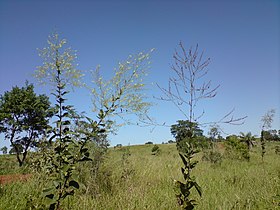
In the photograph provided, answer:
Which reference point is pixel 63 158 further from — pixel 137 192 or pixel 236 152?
pixel 236 152

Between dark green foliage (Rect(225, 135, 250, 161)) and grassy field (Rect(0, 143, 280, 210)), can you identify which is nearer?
grassy field (Rect(0, 143, 280, 210))

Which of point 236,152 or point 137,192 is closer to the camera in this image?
point 137,192

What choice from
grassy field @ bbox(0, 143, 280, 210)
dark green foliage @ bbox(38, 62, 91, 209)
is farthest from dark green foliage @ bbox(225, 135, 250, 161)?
dark green foliage @ bbox(38, 62, 91, 209)

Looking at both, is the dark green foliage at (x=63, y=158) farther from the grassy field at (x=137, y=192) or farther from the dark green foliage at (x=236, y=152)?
the dark green foliage at (x=236, y=152)

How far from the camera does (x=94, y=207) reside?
12.9 feet

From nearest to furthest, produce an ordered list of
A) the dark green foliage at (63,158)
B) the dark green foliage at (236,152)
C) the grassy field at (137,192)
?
the dark green foliage at (63,158) → the grassy field at (137,192) → the dark green foliage at (236,152)

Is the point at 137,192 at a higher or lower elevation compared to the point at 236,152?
lower

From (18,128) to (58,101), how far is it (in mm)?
23564

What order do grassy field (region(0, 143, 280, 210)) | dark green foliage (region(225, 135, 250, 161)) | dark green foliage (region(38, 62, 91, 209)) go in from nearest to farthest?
dark green foliage (region(38, 62, 91, 209)) → grassy field (region(0, 143, 280, 210)) → dark green foliage (region(225, 135, 250, 161))

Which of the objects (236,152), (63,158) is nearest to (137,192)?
(63,158)

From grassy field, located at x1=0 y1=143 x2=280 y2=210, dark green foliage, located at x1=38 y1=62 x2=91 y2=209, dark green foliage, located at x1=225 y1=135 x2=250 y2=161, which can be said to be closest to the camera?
dark green foliage, located at x1=38 y1=62 x2=91 y2=209

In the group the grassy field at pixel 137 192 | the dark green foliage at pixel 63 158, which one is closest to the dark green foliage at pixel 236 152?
the grassy field at pixel 137 192

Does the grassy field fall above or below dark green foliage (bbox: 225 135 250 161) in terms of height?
below

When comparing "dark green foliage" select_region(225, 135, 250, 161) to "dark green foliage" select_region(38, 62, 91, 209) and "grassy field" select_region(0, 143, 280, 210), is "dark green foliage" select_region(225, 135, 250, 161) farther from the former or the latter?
"dark green foliage" select_region(38, 62, 91, 209)
